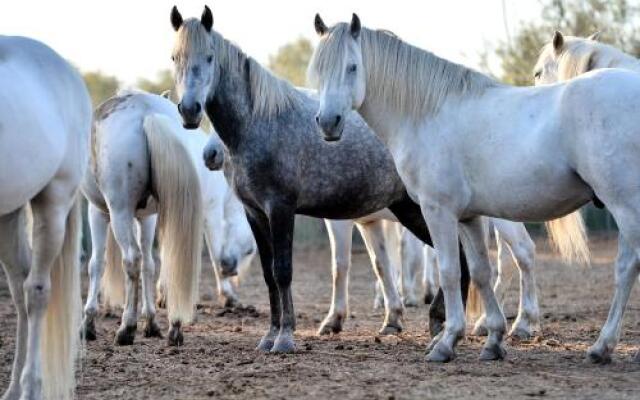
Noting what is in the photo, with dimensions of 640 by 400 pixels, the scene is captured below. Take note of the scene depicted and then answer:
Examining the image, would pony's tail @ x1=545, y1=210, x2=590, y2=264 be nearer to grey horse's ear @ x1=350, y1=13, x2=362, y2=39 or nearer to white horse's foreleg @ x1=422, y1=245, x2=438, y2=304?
grey horse's ear @ x1=350, y1=13, x2=362, y2=39

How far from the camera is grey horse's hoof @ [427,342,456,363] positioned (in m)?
6.47

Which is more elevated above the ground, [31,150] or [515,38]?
[515,38]

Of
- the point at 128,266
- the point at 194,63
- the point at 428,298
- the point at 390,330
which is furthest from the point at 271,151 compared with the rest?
the point at 428,298

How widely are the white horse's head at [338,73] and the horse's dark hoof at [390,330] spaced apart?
8.72 ft

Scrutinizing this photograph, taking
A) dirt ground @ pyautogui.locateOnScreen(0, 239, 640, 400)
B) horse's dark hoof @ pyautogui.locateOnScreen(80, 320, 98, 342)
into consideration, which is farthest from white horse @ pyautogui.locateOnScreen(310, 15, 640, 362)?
horse's dark hoof @ pyautogui.locateOnScreen(80, 320, 98, 342)

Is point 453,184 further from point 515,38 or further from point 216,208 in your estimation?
point 515,38

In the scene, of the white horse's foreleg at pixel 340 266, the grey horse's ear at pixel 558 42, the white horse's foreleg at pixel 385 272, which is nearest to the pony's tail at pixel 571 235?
the grey horse's ear at pixel 558 42

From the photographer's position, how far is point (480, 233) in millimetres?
6812

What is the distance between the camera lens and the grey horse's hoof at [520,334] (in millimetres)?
8233

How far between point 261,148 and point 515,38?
672 inches

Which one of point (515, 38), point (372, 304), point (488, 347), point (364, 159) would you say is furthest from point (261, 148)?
point (515, 38)

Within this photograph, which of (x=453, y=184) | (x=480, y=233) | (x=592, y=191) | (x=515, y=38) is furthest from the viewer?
(x=515, y=38)

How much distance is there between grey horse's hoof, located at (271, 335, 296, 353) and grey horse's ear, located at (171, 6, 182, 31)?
7.44 ft

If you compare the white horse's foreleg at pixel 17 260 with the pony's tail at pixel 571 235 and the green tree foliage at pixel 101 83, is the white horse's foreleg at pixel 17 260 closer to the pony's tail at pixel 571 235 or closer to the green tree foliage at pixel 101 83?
the pony's tail at pixel 571 235
